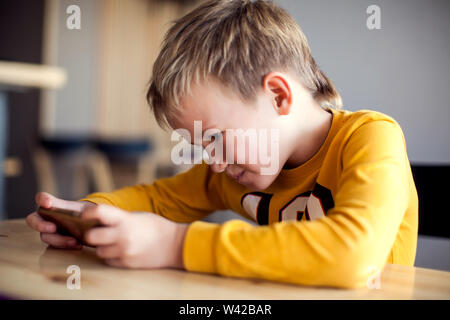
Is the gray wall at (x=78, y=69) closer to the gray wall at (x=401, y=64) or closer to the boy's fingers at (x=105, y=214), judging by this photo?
the gray wall at (x=401, y=64)

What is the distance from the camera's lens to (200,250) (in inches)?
20.7

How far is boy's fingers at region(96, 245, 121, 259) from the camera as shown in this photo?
53cm

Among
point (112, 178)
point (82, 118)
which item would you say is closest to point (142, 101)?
point (82, 118)

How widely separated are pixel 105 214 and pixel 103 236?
0.08ft

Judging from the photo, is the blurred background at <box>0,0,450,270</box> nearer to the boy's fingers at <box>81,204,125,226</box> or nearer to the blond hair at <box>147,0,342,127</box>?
the blond hair at <box>147,0,342,127</box>

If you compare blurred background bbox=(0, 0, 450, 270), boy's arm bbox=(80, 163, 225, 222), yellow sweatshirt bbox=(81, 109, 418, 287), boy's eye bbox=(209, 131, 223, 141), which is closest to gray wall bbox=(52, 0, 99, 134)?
blurred background bbox=(0, 0, 450, 270)

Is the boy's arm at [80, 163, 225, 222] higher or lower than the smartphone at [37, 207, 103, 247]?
lower

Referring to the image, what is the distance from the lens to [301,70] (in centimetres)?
85

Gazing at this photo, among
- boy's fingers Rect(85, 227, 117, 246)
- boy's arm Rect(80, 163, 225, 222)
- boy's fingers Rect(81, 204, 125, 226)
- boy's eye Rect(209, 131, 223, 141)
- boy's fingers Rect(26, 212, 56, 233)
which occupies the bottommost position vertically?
boy's arm Rect(80, 163, 225, 222)

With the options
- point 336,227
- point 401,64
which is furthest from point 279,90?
point 401,64

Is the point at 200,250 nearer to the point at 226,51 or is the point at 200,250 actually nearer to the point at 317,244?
the point at 317,244

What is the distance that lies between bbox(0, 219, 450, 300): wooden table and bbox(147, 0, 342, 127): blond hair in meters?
0.33
